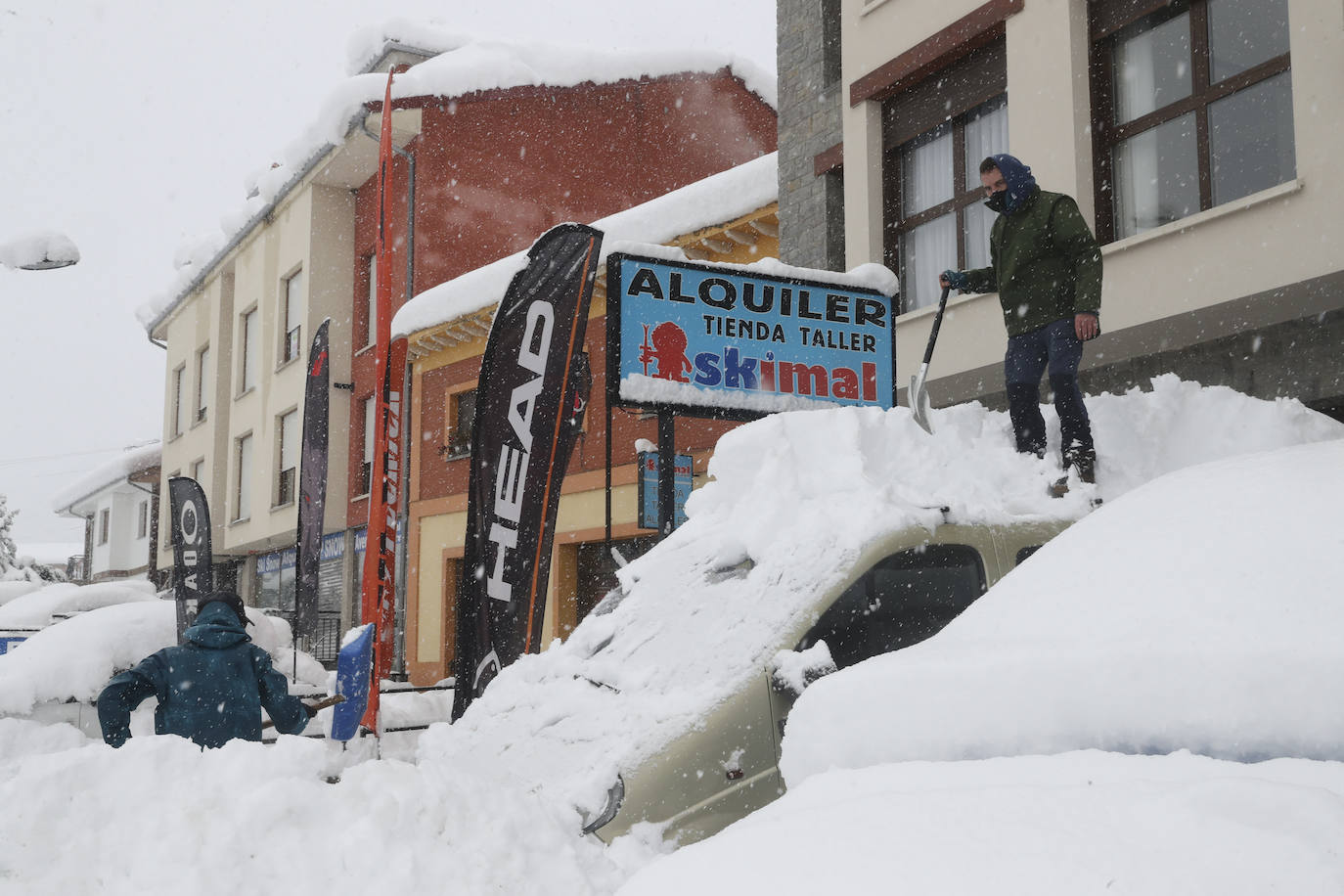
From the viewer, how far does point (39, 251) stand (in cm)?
1043

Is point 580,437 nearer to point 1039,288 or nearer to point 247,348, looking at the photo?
point 1039,288

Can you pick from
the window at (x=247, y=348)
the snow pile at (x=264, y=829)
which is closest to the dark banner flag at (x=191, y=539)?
the window at (x=247, y=348)

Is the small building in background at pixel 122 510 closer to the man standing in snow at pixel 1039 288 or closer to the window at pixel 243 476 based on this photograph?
the window at pixel 243 476

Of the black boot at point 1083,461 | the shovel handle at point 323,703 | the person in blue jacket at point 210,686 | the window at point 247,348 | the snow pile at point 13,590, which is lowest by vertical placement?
the snow pile at point 13,590

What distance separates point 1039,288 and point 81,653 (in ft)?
24.7

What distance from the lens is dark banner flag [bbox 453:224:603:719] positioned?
7.42m

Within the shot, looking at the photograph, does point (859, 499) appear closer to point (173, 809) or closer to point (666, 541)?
point (666, 541)

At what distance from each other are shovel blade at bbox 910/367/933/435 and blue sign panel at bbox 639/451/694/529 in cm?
588

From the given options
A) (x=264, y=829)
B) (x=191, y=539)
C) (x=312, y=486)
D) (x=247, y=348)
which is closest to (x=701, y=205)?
(x=312, y=486)

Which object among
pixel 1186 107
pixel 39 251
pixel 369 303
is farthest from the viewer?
pixel 369 303

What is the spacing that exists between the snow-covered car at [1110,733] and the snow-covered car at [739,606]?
491mm

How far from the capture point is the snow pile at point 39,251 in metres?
10.3

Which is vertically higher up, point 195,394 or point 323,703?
point 195,394

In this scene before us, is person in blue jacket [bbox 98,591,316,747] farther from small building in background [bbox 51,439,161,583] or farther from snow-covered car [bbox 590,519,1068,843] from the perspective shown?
small building in background [bbox 51,439,161,583]
